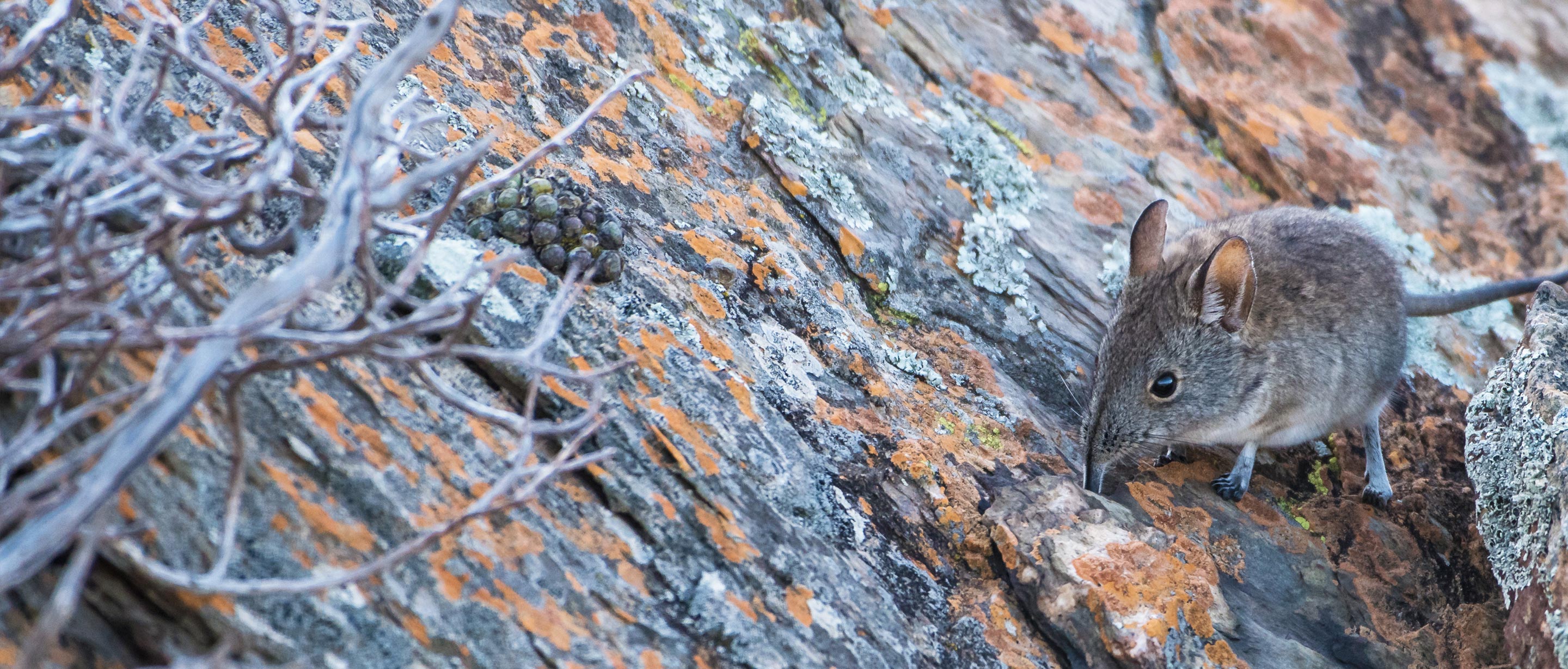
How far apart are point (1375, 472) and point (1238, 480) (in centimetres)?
85

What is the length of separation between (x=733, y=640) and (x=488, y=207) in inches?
74.4

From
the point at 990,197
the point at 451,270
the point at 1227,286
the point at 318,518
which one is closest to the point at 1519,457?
the point at 1227,286

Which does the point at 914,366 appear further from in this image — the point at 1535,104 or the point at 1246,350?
the point at 1535,104

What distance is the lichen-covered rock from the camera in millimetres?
3779

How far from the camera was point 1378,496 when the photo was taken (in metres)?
4.92

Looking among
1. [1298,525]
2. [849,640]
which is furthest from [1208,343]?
[849,640]

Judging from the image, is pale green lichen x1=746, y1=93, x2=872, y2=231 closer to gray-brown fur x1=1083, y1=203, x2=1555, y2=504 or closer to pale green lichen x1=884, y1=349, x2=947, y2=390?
pale green lichen x1=884, y1=349, x2=947, y2=390

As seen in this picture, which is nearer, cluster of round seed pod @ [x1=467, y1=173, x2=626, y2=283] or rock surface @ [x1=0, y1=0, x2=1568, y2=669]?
rock surface @ [x1=0, y1=0, x2=1568, y2=669]

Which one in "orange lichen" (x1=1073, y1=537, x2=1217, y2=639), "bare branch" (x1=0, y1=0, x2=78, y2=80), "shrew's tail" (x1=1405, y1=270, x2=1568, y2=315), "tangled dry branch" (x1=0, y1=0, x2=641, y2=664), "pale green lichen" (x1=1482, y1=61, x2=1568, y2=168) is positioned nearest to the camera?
"tangled dry branch" (x1=0, y1=0, x2=641, y2=664)

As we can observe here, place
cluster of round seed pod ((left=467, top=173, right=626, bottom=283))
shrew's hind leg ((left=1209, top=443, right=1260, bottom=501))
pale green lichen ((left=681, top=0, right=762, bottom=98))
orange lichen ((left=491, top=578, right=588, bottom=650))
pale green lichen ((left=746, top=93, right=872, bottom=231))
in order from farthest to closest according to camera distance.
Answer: pale green lichen ((left=681, top=0, right=762, bottom=98)) < pale green lichen ((left=746, top=93, right=872, bottom=231)) < shrew's hind leg ((left=1209, top=443, right=1260, bottom=501)) < cluster of round seed pod ((left=467, top=173, right=626, bottom=283)) < orange lichen ((left=491, top=578, right=588, bottom=650))

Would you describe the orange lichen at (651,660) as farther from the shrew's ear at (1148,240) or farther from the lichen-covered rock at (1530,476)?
the shrew's ear at (1148,240)

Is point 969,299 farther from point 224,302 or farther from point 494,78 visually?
point 224,302

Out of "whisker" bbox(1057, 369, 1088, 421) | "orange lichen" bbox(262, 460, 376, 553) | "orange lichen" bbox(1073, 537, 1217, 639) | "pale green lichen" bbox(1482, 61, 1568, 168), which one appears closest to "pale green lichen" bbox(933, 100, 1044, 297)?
"whisker" bbox(1057, 369, 1088, 421)

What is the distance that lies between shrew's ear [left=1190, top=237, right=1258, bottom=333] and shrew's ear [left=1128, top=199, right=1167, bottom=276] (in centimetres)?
35
